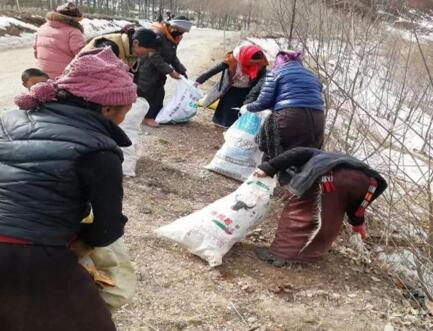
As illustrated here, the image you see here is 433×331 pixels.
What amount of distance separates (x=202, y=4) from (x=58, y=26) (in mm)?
29741

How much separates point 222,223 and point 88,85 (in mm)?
1664

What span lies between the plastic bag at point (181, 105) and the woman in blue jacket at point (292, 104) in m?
1.74

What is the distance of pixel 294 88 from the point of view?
381 centimetres

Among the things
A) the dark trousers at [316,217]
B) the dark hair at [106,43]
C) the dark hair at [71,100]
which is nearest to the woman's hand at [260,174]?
the dark trousers at [316,217]

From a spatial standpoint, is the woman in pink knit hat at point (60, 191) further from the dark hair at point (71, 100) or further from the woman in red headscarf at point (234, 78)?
the woman in red headscarf at point (234, 78)

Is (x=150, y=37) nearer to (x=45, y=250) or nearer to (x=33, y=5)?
(x=45, y=250)

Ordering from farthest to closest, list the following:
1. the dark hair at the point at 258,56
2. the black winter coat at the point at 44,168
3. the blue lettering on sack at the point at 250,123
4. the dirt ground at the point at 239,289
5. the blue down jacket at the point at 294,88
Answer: the dark hair at the point at 258,56, the blue lettering on sack at the point at 250,123, the blue down jacket at the point at 294,88, the dirt ground at the point at 239,289, the black winter coat at the point at 44,168

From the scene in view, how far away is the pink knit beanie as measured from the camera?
1.52 metres

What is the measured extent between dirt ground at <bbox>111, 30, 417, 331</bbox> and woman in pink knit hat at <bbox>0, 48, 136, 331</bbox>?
34.9 inches

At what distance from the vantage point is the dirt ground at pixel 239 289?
8.23 ft

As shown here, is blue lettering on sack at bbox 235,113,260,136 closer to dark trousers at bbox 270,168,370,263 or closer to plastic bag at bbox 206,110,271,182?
plastic bag at bbox 206,110,271,182

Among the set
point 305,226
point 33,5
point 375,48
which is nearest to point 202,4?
point 33,5

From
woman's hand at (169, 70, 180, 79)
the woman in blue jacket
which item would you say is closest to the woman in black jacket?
the woman in blue jacket

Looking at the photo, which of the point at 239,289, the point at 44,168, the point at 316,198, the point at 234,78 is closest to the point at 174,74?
the point at 234,78
